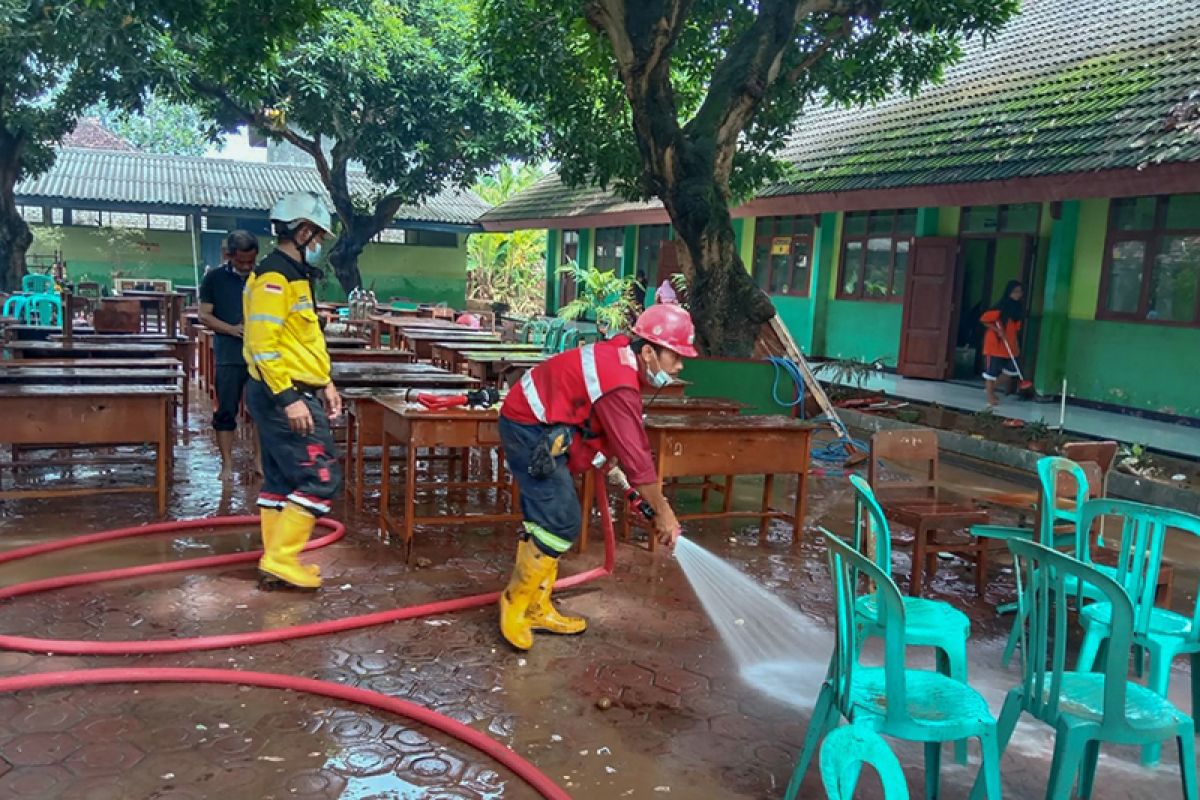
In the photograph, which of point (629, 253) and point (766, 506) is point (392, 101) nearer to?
point (629, 253)

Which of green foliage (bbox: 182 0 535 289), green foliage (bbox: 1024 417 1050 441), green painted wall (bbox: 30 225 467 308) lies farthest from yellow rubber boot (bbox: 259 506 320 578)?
green painted wall (bbox: 30 225 467 308)

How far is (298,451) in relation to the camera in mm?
4867

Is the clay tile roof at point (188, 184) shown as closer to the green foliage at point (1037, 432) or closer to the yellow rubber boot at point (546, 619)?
the green foliage at point (1037, 432)

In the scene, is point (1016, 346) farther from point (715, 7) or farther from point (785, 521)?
point (785, 521)

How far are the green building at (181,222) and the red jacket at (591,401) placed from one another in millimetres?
19252

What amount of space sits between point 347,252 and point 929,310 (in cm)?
1229

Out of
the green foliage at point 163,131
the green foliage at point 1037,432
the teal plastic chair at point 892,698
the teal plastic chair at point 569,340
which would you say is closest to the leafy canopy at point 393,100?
the teal plastic chair at point 569,340

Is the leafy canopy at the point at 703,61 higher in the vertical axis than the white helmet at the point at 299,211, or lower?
higher

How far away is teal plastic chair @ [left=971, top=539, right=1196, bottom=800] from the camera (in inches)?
107

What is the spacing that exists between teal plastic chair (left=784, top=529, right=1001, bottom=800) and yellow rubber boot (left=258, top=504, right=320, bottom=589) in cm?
288

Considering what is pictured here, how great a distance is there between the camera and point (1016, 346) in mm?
12305

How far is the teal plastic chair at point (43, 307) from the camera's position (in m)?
12.9

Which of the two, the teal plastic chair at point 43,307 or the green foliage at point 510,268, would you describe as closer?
the teal plastic chair at point 43,307

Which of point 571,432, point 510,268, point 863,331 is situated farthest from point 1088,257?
point 510,268
